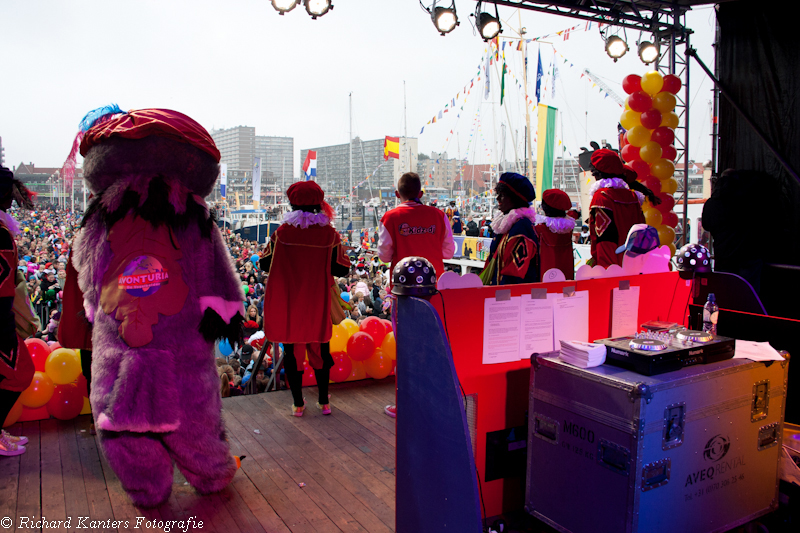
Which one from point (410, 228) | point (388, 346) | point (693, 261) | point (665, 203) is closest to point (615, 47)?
point (665, 203)

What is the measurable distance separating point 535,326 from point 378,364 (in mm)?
2241

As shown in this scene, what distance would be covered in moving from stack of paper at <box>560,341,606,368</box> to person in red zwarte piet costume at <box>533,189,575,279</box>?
190 cm

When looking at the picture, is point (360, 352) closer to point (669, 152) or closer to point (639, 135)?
point (639, 135)

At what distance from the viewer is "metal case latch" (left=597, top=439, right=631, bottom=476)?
1739 millimetres

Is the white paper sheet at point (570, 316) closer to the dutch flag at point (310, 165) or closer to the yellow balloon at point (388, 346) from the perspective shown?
the yellow balloon at point (388, 346)

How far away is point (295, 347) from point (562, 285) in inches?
73.8

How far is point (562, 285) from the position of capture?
2289 mm

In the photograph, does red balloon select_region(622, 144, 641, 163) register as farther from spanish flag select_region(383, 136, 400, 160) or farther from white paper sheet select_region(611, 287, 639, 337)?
spanish flag select_region(383, 136, 400, 160)

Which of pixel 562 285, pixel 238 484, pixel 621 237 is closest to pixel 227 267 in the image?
pixel 238 484

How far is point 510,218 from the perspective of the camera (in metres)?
3.38

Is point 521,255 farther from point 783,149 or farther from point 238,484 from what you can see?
point 783,149

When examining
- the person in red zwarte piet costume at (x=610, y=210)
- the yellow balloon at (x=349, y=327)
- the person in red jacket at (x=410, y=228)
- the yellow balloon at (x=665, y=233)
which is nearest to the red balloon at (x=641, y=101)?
the yellow balloon at (x=665, y=233)

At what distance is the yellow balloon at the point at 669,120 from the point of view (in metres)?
6.12

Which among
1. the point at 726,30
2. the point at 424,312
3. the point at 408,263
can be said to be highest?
the point at 726,30
